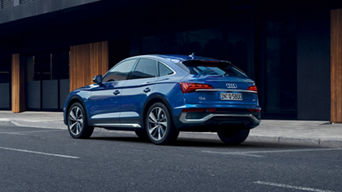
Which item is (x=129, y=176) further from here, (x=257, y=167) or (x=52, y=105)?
(x=52, y=105)

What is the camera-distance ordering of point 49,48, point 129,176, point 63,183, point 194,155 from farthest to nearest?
point 49,48 < point 194,155 < point 129,176 < point 63,183

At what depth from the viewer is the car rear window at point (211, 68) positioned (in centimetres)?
948

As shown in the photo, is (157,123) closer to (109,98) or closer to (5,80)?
(109,98)

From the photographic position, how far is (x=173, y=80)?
932 centimetres

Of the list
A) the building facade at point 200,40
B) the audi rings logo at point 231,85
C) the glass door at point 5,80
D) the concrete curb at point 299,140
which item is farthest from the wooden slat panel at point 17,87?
the audi rings logo at point 231,85

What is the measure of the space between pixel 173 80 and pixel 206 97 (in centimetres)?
69

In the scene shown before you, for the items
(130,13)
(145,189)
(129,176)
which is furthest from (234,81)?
(130,13)

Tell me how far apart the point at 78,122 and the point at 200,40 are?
7931mm

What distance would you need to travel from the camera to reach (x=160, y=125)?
9.45 m

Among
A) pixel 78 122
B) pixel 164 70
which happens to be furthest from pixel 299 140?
pixel 78 122

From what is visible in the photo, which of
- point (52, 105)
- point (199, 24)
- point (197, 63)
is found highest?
point (199, 24)

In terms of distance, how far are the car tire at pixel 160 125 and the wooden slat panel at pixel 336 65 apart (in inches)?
281

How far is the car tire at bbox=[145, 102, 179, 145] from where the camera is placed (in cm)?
923

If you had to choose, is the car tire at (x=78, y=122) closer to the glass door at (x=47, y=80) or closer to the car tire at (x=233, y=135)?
the car tire at (x=233, y=135)
